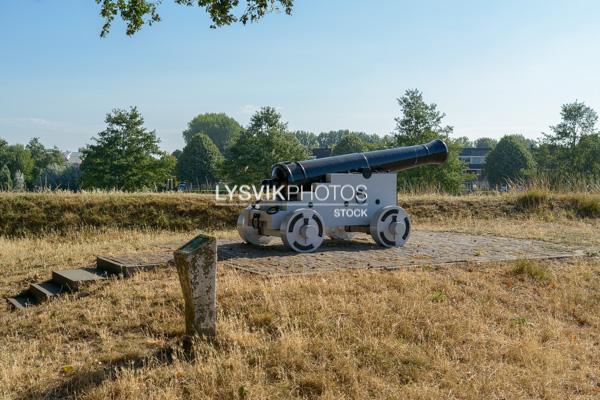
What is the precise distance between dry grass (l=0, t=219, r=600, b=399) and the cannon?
6.07 feet

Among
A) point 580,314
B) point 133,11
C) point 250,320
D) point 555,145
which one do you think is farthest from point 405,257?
point 555,145

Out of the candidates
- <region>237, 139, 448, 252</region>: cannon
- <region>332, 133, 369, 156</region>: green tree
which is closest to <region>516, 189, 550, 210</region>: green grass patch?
<region>237, 139, 448, 252</region>: cannon

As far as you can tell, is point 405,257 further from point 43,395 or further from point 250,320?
point 43,395

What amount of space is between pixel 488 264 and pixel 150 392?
600 centimetres

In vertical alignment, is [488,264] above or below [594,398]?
above

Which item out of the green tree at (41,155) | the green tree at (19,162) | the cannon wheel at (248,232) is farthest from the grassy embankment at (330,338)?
the green tree at (41,155)

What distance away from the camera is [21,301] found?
329 inches

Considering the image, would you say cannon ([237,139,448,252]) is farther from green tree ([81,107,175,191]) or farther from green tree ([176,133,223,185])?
green tree ([176,133,223,185])

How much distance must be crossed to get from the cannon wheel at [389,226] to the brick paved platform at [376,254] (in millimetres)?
204

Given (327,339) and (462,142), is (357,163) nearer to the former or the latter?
(327,339)

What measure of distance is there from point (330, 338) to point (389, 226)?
491 cm

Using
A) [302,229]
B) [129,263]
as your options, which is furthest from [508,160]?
[129,263]

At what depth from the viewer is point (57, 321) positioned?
694 cm

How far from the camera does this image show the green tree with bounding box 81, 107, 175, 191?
1735 inches
